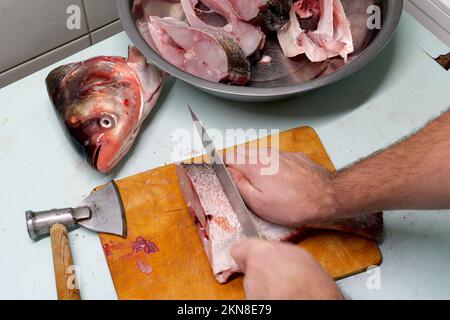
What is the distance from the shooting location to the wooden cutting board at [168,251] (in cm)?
89

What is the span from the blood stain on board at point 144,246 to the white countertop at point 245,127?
5 centimetres

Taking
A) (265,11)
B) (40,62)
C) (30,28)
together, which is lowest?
(40,62)

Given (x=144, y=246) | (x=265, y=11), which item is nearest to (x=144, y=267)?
(x=144, y=246)

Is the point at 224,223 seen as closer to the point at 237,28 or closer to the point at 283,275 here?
the point at 283,275

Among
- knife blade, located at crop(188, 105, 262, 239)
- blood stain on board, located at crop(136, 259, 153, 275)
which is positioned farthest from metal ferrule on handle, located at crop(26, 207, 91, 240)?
knife blade, located at crop(188, 105, 262, 239)

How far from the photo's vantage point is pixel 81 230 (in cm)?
95

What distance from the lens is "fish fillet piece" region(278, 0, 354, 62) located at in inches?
43.2

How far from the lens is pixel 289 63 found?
1.13m

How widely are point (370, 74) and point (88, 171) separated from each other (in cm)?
59

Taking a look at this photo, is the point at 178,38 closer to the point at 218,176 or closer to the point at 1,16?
the point at 218,176

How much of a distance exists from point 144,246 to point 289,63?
0.46 m

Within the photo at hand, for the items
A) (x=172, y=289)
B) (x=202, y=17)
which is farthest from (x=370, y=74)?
(x=172, y=289)

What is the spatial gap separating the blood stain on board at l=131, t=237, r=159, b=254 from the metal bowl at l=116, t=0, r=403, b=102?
28 cm

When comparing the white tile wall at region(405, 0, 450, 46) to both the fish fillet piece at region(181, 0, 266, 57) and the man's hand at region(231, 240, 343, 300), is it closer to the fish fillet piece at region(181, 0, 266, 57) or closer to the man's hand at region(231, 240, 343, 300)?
the fish fillet piece at region(181, 0, 266, 57)
